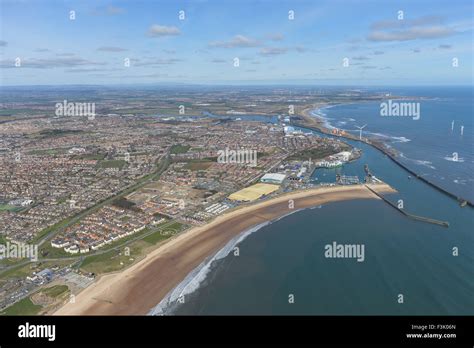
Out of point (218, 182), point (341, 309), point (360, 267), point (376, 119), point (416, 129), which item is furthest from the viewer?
point (376, 119)

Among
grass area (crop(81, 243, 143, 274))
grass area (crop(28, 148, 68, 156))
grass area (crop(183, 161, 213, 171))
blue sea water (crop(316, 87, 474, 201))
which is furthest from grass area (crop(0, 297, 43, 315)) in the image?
grass area (crop(28, 148, 68, 156))

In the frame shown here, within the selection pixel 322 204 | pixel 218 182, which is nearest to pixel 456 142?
pixel 322 204

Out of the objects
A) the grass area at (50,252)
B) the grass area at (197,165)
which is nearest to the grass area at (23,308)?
the grass area at (50,252)

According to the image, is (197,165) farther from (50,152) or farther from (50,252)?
(50,152)

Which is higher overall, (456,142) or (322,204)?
(456,142)

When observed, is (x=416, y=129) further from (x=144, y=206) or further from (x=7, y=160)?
(x=7, y=160)

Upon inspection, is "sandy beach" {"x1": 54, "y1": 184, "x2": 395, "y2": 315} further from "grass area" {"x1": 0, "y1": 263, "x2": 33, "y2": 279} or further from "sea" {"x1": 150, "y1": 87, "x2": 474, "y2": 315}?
"grass area" {"x1": 0, "y1": 263, "x2": 33, "y2": 279}

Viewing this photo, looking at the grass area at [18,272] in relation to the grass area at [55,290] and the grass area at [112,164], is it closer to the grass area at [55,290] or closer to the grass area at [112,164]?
the grass area at [55,290]
